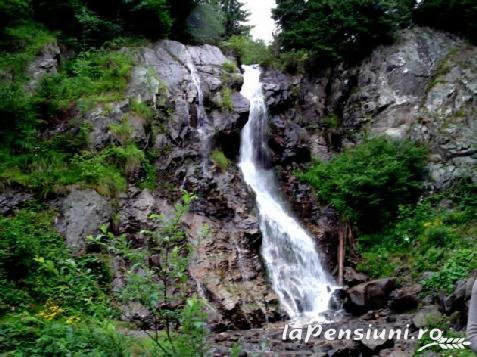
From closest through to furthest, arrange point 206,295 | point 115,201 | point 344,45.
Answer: point 206,295, point 115,201, point 344,45

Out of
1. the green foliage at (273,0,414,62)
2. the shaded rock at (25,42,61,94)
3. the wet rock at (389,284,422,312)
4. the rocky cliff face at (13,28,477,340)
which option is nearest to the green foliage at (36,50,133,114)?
the shaded rock at (25,42,61,94)

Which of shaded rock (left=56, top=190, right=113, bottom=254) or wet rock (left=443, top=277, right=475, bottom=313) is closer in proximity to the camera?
wet rock (left=443, top=277, right=475, bottom=313)

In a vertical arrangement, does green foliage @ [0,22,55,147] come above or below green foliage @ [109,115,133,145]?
above

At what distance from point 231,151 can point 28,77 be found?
6712 mm

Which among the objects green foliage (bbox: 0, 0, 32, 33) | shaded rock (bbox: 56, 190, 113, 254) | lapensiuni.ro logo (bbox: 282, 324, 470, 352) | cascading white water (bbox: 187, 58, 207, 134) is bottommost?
lapensiuni.ro logo (bbox: 282, 324, 470, 352)

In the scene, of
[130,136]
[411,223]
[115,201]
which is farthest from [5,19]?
[411,223]

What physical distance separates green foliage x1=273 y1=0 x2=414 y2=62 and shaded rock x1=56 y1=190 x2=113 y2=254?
463 inches

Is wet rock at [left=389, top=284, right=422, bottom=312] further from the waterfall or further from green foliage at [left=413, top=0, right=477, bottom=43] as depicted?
green foliage at [left=413, top=0, right=477, bottom=43]

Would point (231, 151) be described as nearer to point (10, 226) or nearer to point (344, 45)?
point (344, 45)

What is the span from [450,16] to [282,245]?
12.5 m

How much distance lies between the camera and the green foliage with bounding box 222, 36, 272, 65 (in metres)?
19.3

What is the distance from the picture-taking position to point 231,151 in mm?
15742

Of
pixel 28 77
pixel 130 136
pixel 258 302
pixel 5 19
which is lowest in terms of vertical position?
pixel 258 302

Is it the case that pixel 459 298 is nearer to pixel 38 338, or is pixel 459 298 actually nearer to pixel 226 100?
pixel 38 338
